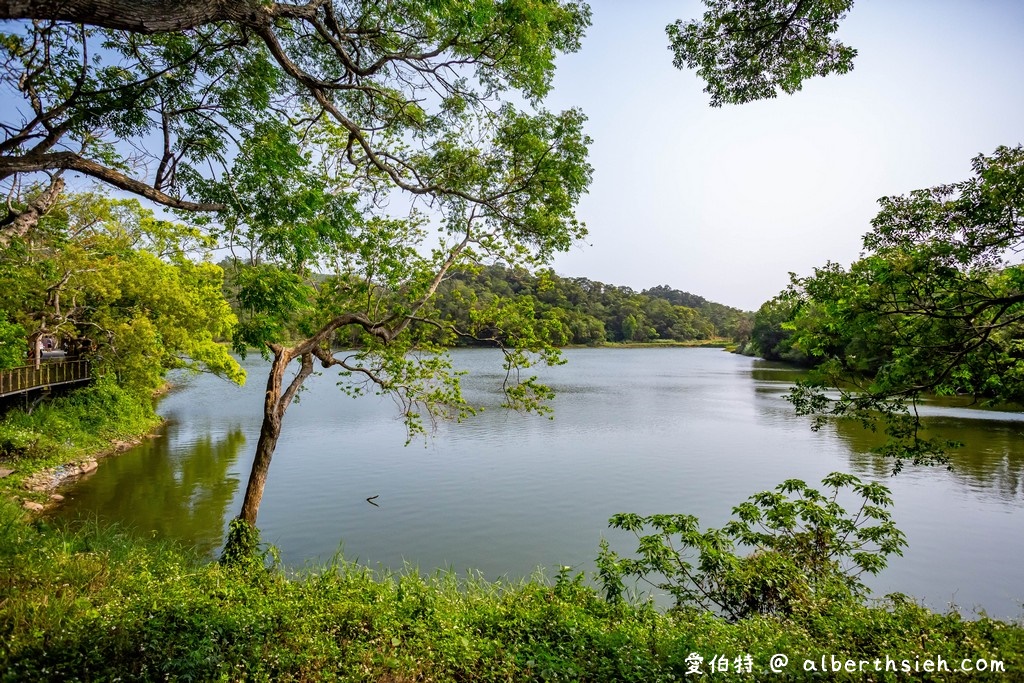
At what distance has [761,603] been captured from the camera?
628 cm

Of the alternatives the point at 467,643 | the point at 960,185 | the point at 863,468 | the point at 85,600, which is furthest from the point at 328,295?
the point at 863,468

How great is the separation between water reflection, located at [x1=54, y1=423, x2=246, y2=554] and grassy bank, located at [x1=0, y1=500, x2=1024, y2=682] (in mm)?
5085

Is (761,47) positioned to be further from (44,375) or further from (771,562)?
(44,375)

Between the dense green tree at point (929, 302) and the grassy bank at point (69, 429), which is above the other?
the dense green tree at point (929, 302)

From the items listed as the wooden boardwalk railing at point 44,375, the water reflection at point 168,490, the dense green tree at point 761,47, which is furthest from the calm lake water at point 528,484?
the dense green tree at point 761,47

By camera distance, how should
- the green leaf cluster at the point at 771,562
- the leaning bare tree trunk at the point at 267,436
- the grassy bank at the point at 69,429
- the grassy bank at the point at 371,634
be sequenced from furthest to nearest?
the grassy bank at the point at 69,429 < the leaning bare tree trunk at the point at 267,436 < the green leaf cluster at the point at 771,562 < the grassy bank at the point at 371,634

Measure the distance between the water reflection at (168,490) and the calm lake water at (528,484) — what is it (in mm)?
58

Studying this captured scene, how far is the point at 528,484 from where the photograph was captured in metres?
13.9

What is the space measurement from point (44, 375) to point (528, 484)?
15023mm

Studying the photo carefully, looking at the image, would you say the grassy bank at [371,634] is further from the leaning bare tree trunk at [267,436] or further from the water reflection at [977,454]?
the water reflection at [977,454]

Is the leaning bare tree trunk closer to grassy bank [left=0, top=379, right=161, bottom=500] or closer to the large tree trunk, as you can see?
the large tree trunk

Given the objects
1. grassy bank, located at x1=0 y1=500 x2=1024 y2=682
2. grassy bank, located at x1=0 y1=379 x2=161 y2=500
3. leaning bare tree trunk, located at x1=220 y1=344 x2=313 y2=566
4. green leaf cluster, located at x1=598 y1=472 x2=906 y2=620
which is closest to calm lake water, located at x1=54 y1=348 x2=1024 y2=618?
grassy bank, located at x1=0 y1=379 x2=161 y2=500

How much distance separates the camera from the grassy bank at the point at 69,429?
12.7 metres

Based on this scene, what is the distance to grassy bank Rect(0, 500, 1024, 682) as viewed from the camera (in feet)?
12.4
